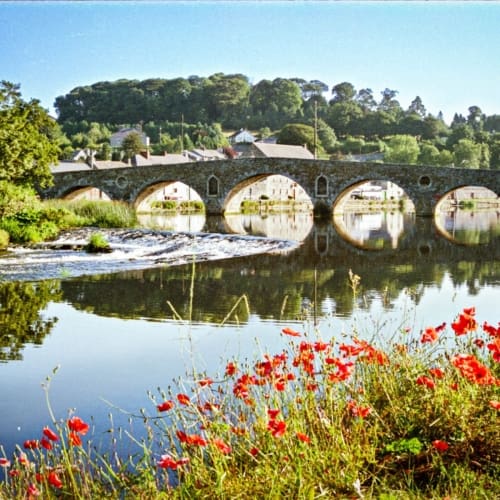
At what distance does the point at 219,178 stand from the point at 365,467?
134 feet

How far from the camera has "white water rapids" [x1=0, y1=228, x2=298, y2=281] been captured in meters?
15.5

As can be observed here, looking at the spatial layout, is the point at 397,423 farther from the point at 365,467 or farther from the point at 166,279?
the point at 166,279

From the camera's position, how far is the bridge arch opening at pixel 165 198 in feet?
154

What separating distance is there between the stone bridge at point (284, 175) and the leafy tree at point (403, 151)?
51855 millimetres

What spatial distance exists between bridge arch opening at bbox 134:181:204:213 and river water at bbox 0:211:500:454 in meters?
23.7

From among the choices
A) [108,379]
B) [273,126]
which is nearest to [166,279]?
[108,379]

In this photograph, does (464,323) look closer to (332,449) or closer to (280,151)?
(332,449)

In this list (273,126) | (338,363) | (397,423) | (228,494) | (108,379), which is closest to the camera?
(228,494)

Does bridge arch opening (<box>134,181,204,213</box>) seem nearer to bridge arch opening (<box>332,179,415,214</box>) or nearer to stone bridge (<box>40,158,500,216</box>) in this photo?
stone bridge (<box>40,158,500,216</box>)

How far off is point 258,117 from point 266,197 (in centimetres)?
7347

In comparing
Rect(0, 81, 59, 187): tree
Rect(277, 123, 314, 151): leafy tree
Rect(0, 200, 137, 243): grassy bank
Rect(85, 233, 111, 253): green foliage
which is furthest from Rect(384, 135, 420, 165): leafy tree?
Rect(85, 233, 111, 253): green foliage

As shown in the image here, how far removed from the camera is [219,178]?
44.3 meters

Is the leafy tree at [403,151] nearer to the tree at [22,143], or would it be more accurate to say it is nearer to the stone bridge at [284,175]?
the stone bridge at [284,175]

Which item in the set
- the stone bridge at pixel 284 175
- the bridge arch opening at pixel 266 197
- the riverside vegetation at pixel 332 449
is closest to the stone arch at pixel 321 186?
the stone bridge at pixel 284 175
